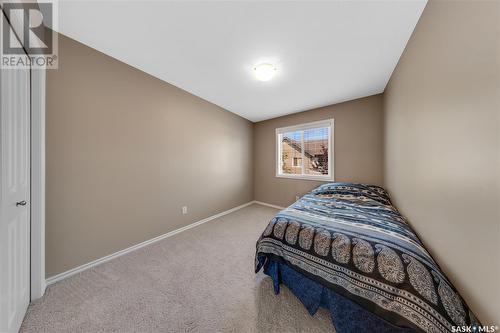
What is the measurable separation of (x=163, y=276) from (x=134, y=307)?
351 millimetres

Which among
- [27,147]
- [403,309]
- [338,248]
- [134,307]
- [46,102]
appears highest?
[46,102]

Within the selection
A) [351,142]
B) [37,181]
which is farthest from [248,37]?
[351,142]

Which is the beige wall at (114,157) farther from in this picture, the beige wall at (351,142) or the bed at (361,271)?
the beige wall at (351,142)

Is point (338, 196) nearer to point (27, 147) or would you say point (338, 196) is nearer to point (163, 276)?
point (163, 276)

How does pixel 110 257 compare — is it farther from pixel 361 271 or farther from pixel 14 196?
pixel 361 271

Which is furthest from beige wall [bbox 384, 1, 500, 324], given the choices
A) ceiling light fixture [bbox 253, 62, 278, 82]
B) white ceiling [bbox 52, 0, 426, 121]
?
ceiling light fixture [bbox 253, 62, 278, 82]

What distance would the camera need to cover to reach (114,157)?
76.4 inches

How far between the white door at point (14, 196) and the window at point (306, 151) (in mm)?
3786

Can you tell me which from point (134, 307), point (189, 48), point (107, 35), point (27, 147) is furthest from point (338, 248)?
point (107, 35)

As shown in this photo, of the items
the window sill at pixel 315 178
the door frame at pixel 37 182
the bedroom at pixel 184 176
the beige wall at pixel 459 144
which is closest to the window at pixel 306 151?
the window sill at pixel 315 178

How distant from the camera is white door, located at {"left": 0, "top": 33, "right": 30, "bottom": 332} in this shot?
95 cm

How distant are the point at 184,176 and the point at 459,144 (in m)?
3.00

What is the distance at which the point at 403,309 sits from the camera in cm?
88

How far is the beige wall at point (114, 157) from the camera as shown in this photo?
1573 mm
